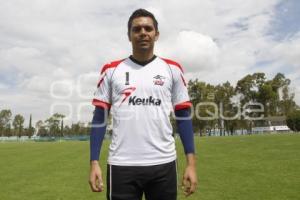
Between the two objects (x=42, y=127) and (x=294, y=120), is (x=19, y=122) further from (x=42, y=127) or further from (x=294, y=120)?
(x=294, y=120)

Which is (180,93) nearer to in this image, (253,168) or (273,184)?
(273,184)

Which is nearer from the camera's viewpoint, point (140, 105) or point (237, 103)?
point (140, 105)

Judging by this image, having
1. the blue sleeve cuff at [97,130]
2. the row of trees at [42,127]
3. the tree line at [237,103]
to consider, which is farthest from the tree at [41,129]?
the blue sleeve cuff at [97,130]

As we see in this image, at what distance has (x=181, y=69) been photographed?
12.8 feet

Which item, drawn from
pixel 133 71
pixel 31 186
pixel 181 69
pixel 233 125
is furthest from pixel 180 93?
pixel 233 125

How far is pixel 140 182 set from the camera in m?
3.45

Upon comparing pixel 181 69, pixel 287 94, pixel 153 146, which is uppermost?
pixel 287 94

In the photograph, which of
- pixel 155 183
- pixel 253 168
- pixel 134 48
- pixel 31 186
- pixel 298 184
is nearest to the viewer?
pixel 155 183

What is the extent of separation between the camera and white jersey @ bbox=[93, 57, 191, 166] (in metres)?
3.51

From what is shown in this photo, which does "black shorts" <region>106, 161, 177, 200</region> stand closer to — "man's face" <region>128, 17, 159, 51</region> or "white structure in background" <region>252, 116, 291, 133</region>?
"man's face" <region>128, 17, 159, 51</region>

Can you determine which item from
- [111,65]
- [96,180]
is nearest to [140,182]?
[96,180]

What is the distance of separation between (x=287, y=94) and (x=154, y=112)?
341ft

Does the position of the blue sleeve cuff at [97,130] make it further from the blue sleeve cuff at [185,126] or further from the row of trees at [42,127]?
the row of trees at [42,127]

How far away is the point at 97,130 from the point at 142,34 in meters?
1.06
